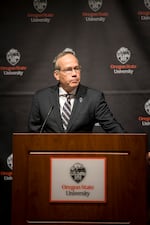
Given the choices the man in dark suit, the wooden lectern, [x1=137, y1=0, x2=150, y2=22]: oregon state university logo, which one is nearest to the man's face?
the man in dark suit

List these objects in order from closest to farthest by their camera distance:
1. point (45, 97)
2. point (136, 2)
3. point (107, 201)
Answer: point (107, 201)
point (45, 97)
point (136, 2)

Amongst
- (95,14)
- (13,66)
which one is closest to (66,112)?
(13,66)

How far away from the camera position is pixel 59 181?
2199 mm

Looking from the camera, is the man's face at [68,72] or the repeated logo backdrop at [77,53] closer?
the man's face at [68,72]

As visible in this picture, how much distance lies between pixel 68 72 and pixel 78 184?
1.36 m

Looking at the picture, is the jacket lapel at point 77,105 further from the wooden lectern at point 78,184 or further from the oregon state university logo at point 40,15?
the oregon state university logo at point 40,15

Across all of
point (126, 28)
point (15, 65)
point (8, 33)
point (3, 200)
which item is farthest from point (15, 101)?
point (126, 28)

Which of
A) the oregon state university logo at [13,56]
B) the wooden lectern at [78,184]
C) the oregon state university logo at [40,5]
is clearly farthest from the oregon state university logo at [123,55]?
the wooden lectern at [78,184]

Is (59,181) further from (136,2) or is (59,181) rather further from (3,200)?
(136,2)

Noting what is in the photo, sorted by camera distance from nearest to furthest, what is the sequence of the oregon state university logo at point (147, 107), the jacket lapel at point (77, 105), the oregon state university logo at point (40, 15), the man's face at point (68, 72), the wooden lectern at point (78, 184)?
1. the wooden lectern at point (78, 184)
2. the jacket lapel at point (77, 105)
3. the man's face at point (68, 72)
4. the oregon state university logo at point (147, 107)
5. the oregon state university logo at point (40, 15)

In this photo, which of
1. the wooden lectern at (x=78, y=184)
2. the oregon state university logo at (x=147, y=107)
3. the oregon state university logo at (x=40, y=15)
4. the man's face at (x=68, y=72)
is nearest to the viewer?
the wooden lectern at (x=78, y=184)

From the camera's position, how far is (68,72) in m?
3.35

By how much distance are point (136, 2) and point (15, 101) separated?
5.04 feet

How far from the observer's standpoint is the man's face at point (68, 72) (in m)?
3.29
